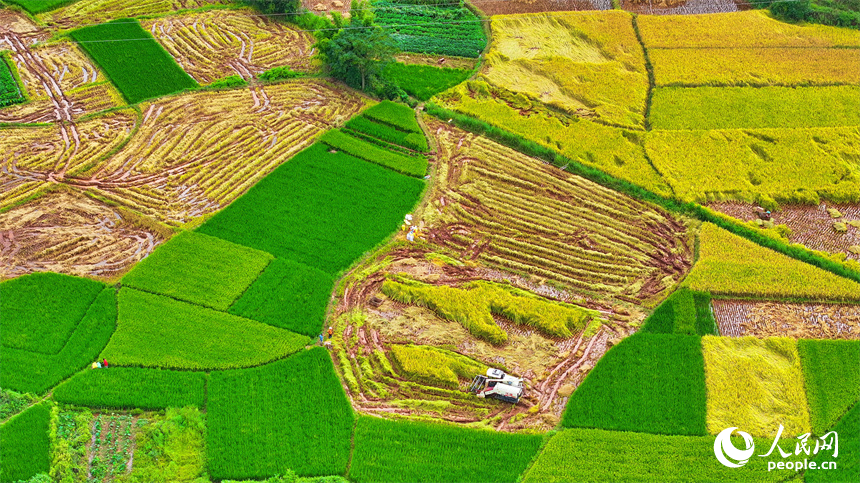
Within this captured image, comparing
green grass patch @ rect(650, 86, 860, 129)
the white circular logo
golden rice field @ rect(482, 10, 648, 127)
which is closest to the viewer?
the white circular logo

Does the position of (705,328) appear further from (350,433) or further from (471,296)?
(350,433)

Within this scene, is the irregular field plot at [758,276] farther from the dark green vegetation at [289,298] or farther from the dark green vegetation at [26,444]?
the dark green vegetation at [26,444]

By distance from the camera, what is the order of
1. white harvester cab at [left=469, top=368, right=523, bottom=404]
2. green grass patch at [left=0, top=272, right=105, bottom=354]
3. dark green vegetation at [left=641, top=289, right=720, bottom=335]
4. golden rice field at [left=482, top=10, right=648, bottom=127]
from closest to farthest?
white harvester cab at [left=469, top=368, right=523, bottom=404]
green grass patch at [left=0, top=272, right=105, bottom=354]
dark green vegetation at [left=641, top=289, right=720, bottom=335]
golden rice field at [left=482, top=10, right=648, bottom=127]

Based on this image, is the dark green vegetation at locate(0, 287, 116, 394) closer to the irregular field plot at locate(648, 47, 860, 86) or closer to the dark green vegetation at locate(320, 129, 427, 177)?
the dark green vegetation at locate(320, 129, 427, 177)

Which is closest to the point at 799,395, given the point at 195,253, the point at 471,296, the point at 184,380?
the point at 471,296

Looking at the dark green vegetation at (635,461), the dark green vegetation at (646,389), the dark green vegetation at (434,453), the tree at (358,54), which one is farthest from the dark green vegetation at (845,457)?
the tree at (358,54)

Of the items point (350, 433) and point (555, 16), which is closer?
point (350, 433)

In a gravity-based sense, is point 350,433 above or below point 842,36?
below

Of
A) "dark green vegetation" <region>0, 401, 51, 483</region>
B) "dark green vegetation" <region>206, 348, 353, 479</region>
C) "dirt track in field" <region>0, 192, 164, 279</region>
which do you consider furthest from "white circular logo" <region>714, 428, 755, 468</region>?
"dirt track in field" <region>0, 192, 164, 279</region>
